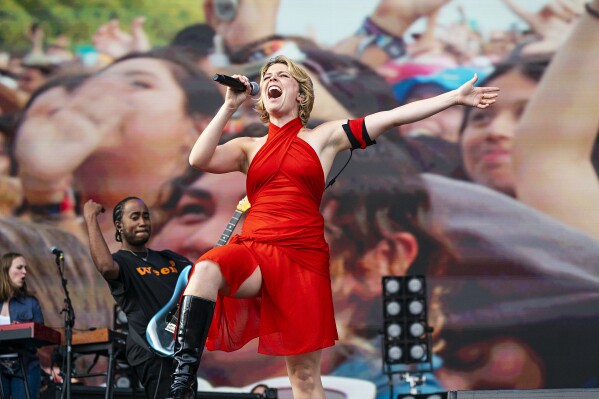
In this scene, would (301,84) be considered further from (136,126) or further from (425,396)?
(136,126)

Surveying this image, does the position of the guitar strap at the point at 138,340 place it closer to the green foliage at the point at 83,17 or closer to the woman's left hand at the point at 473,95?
the woman's left hand at the point at 473,95

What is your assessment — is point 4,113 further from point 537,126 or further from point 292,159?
point 292,159

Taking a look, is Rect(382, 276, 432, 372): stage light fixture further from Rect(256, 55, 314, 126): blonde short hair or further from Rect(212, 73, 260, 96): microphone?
Rect(212, 73, 260, 96): microphone

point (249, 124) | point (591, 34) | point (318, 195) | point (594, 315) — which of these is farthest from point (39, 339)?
point (591, 34)

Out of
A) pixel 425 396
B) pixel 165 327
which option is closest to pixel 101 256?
pixel 165 327

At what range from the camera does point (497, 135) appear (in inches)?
321

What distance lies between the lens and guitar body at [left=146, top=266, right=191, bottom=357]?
495 cm

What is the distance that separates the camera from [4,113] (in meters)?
8.13

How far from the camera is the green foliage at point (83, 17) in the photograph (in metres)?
8.24

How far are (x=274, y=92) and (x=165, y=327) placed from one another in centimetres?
161

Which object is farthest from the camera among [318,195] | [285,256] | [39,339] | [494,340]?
[494,340]

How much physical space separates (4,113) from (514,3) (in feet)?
13.8

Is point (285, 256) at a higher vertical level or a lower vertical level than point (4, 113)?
lower

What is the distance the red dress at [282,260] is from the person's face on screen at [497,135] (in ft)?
14.5
